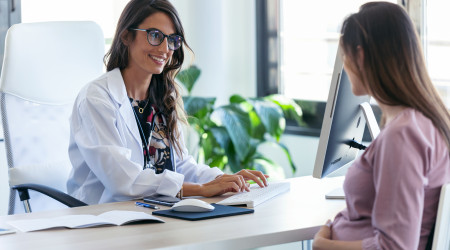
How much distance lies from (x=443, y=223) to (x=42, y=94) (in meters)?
1.68

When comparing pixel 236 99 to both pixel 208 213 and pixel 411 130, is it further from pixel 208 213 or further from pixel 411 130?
pixel 411 130

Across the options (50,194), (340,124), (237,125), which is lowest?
(237,125)

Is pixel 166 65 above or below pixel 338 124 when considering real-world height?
above

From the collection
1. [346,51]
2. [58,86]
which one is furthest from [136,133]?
[346,51]

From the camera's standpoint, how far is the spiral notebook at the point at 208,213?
1.81m

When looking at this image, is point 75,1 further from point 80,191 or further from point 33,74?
point 80,191

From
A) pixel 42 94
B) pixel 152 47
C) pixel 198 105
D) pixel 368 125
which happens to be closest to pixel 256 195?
pixel 368 125

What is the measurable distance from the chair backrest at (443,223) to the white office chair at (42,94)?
147 cm

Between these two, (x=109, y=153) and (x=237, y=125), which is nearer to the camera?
(x=109, y=153)

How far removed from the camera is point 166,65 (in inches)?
102

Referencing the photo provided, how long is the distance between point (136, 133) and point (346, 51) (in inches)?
41.0

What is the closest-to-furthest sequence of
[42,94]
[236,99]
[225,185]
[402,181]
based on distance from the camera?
1. [402,181]
2. [225,185]
3. [42,94]
4. [236,99]

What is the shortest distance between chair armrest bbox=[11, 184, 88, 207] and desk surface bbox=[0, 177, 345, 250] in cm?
20

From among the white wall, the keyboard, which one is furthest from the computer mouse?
the white wall
